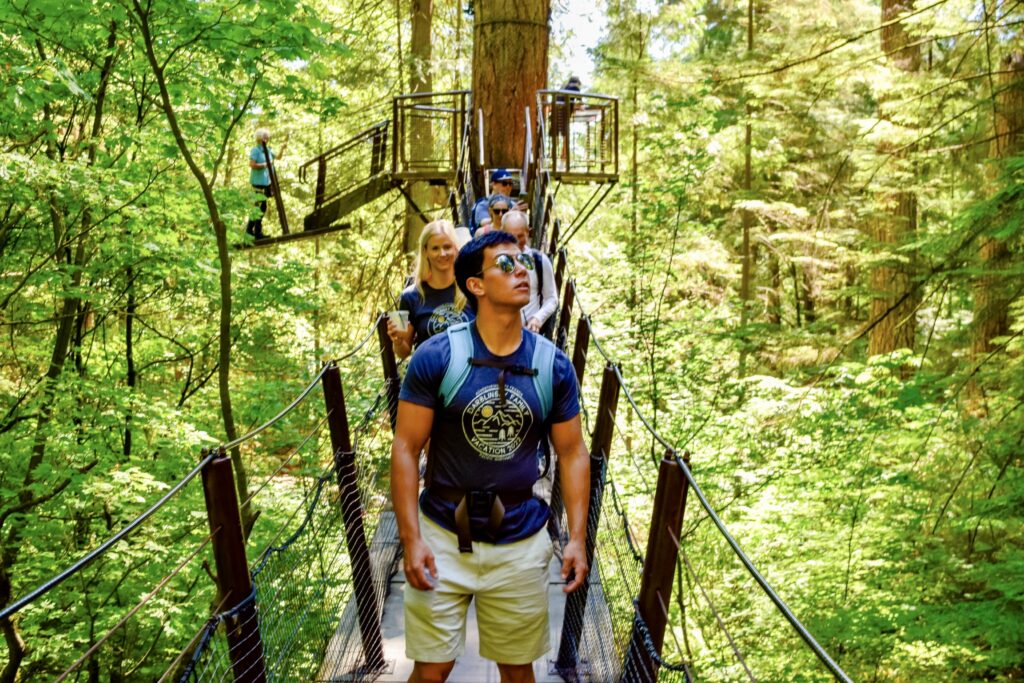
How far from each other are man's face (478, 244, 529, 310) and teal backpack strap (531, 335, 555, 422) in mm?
149

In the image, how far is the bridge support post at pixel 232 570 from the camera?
2107 millimetres

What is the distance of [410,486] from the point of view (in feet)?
Answer: 7.60

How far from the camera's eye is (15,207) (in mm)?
9344

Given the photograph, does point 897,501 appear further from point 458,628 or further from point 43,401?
point 43,401

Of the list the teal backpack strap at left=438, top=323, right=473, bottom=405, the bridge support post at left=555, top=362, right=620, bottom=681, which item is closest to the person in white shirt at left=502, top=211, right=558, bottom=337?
the bridge support post at left=555, top=362, right=620, bottom=681

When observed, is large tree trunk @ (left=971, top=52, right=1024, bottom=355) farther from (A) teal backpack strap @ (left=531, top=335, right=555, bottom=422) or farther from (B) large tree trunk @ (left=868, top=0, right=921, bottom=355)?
(A) teal backpack strap @ (left=531, top=335, right=555, bottom=422)

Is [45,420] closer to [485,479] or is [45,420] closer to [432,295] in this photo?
[432,295]

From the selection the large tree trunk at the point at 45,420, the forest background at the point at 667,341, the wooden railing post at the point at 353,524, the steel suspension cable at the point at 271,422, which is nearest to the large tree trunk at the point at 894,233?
the forest background at the point at 667,341

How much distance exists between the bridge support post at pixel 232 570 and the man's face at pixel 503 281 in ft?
2.74

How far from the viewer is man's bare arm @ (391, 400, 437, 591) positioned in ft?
7.50

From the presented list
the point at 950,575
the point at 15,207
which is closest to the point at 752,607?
the point at 950,575

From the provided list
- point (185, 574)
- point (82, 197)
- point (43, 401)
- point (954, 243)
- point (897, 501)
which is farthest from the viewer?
point (185, 574)

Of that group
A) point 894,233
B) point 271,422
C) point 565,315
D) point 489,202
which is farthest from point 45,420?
point 894,233

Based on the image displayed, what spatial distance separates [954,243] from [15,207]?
946 cm
